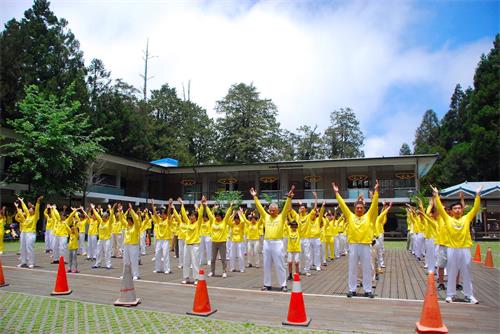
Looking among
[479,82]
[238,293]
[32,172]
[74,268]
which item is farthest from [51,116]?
[479,82]

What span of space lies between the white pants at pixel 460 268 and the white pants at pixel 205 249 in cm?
837

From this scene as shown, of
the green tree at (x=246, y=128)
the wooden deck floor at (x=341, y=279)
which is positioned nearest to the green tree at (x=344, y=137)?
the green tree at (x=246, y=128)

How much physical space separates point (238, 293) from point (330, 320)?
9.82ft

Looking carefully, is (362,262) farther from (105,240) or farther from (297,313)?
(105,240)

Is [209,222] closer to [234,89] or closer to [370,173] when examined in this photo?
[370,173]

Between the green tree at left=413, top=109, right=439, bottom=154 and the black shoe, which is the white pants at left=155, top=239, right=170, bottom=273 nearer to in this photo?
the black shoe

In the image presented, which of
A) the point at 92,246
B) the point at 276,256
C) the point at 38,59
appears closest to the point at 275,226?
the point at 276,256

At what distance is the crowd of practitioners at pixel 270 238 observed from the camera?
883cm

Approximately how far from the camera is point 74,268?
12.8m

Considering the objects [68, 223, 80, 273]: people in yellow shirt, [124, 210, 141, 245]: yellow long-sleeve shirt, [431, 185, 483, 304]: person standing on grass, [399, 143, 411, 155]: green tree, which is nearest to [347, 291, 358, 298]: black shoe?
[431, 185, 483, 304]: person standing on grass

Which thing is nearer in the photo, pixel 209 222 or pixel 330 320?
pixel 330 320

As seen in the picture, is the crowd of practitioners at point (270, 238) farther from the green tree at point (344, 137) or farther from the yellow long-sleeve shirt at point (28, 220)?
the green tree at point (344, 137)

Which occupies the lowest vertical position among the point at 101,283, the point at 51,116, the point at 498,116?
the point at 101,283

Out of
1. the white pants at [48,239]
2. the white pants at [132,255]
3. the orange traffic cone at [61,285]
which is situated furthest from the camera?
the white pants at [48,239]
